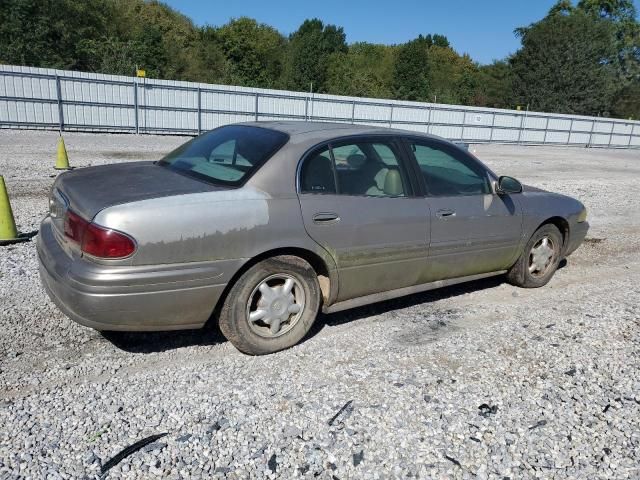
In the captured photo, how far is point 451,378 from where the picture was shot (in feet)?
11.0

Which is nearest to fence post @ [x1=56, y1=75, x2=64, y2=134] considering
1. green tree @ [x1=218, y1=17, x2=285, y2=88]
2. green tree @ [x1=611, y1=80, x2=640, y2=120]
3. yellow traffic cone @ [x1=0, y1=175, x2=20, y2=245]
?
yellow traffic cone @ [x1=0, y1=175, x2=20, y2=245]

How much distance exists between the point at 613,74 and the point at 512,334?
67.1m

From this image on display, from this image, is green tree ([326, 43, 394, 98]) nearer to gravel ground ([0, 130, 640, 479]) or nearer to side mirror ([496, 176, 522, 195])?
side mirror ([496, 176, 522, 195])

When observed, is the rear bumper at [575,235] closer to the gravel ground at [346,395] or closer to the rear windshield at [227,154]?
the gravel ground at [346,395]

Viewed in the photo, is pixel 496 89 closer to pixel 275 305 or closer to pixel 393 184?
pixel 393 184

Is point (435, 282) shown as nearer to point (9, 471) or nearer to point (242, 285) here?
point (242, 285)

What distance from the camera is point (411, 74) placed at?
2244 inches

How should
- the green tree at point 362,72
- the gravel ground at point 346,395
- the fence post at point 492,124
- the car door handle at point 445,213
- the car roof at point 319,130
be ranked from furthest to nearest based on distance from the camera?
the green tree at point 362,72 → the fence post at point 492,124 → the car door handle at point 445,213 → the car roof at point 319,130 → the gravel ground at point 346,395

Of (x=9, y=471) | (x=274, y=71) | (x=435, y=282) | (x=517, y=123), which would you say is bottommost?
(x=9, y=471)

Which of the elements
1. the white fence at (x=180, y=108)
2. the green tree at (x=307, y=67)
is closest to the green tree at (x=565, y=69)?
the green tree at (x=307, y=67)

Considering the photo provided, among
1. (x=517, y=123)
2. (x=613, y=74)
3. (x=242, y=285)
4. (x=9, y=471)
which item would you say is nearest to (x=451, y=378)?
(x=242, y=285)

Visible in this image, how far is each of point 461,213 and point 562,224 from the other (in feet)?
5.59

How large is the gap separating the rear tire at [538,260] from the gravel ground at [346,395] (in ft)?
1.18

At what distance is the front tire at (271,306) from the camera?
329cm
